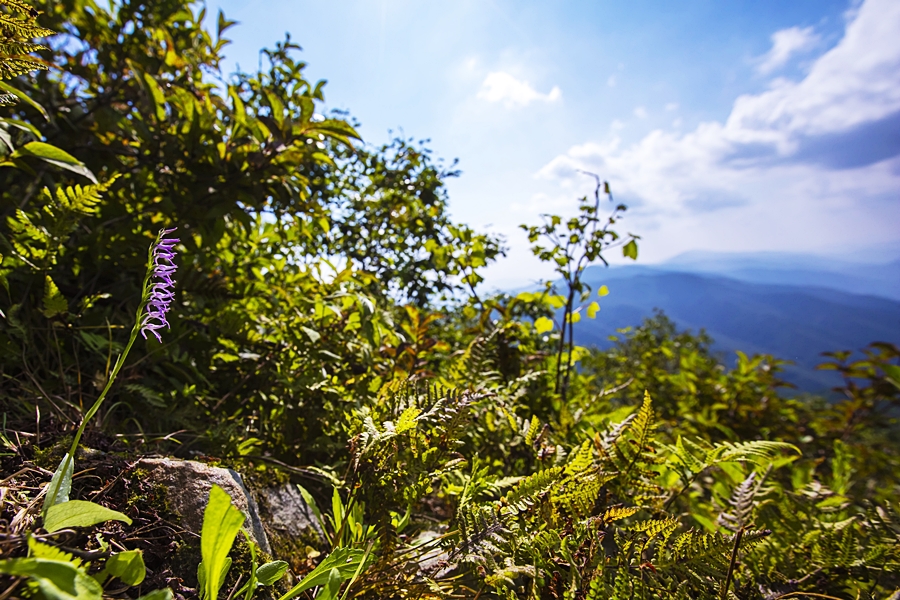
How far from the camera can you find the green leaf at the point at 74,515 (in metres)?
0.60

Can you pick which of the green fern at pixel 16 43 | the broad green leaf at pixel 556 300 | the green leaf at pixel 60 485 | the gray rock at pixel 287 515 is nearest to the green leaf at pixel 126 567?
the green leaf at pixel 60 485

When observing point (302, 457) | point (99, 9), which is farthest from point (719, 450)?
point (99, 9)

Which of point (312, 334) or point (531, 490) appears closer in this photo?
point (531, 490)

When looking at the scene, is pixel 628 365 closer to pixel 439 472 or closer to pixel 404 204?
pixel 404 204

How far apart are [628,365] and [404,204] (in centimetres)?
330

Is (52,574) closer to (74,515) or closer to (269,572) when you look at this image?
(74,515)

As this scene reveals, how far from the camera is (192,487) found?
3.15 ft

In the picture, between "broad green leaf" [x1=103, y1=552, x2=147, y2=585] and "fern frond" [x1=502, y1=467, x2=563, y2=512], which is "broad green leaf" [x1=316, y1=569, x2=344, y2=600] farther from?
"fern frond" [x1=502, y1=467, x2=563, y2=512]

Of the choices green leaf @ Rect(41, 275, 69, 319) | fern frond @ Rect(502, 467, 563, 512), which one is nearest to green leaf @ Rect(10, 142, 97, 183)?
green leaf @ Rect(41, 275, 69, 319)

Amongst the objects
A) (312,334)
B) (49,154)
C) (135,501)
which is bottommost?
(135,501)

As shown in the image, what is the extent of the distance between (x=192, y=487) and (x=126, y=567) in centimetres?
35

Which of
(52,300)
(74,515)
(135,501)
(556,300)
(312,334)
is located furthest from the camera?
(556,300)

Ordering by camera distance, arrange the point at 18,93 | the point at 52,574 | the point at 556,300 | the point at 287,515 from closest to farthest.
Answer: the point at 52,574 < the point at 18,93 < the point at 287,515 < the point at 556,300

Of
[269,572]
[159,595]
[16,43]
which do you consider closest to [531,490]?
[269,572]
